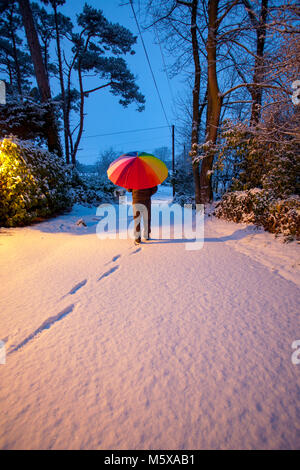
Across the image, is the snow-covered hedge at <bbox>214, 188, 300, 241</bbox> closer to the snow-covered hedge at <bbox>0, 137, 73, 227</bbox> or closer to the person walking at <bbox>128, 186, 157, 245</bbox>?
the person walking at <bbox>128, 186, 157, 245</bbox>

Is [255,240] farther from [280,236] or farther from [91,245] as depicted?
[91,245]

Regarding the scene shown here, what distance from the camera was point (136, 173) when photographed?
3521 millimetres

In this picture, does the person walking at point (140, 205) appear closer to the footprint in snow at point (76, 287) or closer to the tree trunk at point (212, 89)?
the footprint in snow at point (76, 287)

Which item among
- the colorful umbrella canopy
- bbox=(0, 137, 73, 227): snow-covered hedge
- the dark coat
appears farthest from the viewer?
bbox=(0, 137, 73, 227): snow-covered hedge

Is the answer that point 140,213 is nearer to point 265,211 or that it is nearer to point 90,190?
point 265,211

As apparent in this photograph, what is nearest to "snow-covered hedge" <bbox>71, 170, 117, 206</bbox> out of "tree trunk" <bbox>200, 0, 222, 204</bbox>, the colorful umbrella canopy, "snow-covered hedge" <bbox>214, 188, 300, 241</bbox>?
the colorful umbrella canopy

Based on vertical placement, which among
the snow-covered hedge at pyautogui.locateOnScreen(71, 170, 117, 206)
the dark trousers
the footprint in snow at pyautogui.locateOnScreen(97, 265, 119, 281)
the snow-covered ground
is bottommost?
the snow-covered ground

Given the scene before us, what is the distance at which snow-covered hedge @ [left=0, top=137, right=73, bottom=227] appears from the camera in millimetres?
4699

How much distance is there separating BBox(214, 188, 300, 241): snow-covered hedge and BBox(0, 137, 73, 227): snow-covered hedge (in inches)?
212

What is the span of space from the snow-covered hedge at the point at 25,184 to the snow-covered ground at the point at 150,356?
2259mm

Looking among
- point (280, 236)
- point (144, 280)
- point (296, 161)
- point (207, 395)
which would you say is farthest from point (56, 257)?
point (296, 161)

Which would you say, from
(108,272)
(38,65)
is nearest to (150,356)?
(108,272)

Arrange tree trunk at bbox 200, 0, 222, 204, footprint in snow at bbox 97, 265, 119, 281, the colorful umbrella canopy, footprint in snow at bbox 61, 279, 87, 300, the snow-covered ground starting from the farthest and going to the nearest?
1. tree trunk at bbox 200, 0, 222, 204
2. the colorful umbrella canopy
3. footprint in snow at bbox 97, 265, 119, 281
4. footprint in snow at bbox 61, 279, 87, 300
5. the snow-covered ground

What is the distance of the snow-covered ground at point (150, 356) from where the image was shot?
110 centimetres
